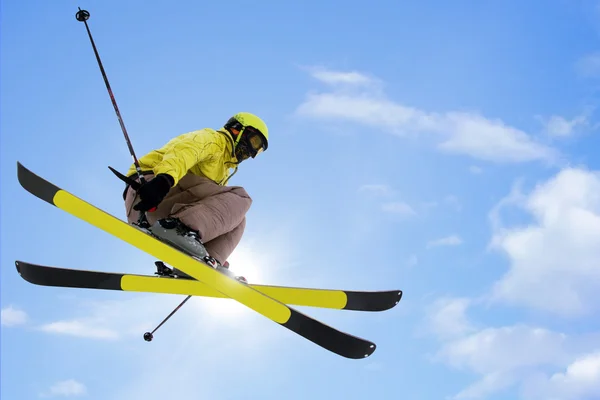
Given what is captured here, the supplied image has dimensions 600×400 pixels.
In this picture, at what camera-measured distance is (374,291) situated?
7746 mm

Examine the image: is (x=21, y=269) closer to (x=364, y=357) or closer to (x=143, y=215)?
(x=143, y=215)

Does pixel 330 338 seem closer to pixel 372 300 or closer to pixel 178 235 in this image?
pixel 372 300

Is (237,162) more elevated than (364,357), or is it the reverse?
(237,162)

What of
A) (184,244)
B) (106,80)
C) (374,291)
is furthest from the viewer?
(374,291)

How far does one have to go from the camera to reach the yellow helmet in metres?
6.93

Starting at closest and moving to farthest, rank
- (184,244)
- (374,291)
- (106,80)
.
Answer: (184,244) → (106,80) → (374,291)

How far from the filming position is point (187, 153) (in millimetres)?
6336

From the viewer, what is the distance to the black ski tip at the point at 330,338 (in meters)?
6.25

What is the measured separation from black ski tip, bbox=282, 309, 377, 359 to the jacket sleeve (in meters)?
1.69

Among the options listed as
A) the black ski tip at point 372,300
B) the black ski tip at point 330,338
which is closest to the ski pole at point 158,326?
the black ski tip at point 330,338

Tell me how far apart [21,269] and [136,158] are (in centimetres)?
172

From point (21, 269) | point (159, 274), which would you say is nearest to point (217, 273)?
point (159, 274)

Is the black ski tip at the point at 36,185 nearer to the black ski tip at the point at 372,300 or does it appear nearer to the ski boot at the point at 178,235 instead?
the ski boot at the point at 178,235

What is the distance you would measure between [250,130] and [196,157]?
758 millimetres
